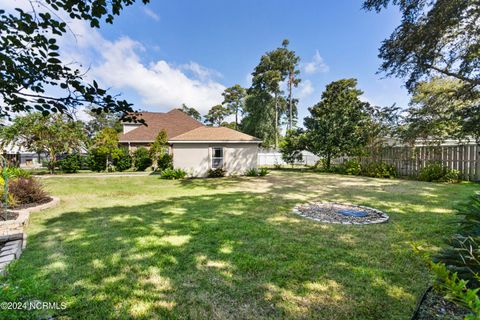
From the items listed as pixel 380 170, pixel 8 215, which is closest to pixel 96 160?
pixel 8 215

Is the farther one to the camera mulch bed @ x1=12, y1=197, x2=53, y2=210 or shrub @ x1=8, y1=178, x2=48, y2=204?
shrub @ x1=8, y1=178, x2=48, y2=204

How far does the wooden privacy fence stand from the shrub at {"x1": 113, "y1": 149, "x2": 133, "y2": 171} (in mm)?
18528

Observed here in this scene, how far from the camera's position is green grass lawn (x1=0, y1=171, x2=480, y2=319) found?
7.66 ft

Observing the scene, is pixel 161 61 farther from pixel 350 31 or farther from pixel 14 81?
pixel 14 81

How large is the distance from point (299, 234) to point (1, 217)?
6104 mm

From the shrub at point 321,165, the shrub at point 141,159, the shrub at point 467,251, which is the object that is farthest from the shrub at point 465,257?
the shrub at point 141,159

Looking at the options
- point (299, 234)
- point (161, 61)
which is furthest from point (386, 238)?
point (161, 61)

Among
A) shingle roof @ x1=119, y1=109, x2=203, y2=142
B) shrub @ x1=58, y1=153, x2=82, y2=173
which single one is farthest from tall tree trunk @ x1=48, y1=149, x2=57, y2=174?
shingle roof @ x1=119, y1=109, x2=203, y2=142

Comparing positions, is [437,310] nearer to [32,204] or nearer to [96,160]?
[32,204]

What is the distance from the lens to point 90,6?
67.5 inches

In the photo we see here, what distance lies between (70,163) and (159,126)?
8070mm

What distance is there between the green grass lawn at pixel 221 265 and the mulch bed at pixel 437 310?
0.10 metres

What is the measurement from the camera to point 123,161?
19.1 m

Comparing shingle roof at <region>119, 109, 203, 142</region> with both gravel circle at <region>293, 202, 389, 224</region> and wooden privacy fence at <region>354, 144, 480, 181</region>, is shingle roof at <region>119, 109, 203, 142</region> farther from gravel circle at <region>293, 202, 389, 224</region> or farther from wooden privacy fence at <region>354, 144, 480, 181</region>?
gravel circle at <region>293, 202, 389, 224</region>
